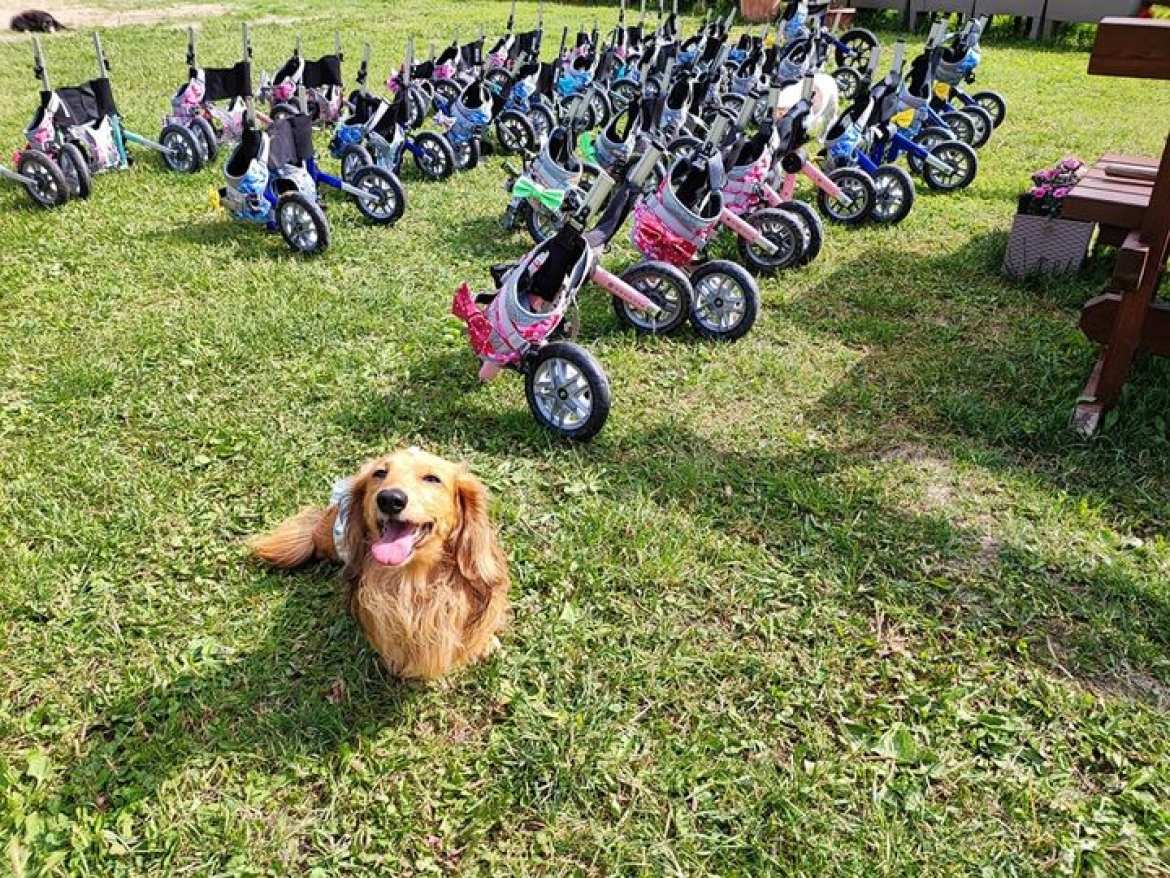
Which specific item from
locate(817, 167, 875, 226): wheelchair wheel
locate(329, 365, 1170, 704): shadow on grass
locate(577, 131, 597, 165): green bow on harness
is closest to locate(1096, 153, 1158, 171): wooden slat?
locate(817, 167, 875, 226): wheelchair wheel

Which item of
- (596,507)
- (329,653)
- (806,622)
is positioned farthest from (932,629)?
(329,653)

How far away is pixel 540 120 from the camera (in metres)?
8.21

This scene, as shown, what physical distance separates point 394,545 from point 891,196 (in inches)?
217

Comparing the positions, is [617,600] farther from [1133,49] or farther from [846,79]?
[846,79]

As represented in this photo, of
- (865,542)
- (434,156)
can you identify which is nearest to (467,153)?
(434,156)

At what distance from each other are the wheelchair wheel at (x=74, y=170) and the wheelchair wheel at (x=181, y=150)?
2.85 feet

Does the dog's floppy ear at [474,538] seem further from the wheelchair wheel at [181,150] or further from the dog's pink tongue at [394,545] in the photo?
the wheelchair wheel at [181,150]

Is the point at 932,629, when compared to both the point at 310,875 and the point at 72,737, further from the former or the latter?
the point at 72,737

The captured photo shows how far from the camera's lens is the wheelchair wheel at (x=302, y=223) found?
5656mm

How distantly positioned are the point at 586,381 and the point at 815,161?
217 inches

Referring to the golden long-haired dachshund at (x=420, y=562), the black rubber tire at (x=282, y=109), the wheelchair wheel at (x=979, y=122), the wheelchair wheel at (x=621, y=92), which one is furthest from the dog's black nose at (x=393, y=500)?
the wheelchair wheel at (x=979, y=122)

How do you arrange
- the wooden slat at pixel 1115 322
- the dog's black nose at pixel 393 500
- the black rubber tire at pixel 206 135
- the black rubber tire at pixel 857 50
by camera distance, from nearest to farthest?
the dog's black nose at pixel 393 500
the wooden slat at pixel 1115 322
the black rubber tire at pixel 206 135
the black rubber tire at pixel 857 50

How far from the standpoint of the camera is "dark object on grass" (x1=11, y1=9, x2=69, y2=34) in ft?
50.4

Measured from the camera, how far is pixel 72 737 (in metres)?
A: 2.51
